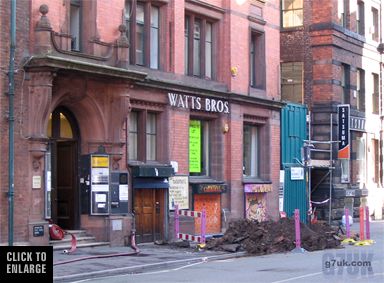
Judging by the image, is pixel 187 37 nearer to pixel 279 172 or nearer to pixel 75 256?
pixel 279 172

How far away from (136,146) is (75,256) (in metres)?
5.36

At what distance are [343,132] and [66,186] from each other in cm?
1600

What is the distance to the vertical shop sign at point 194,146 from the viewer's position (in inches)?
995

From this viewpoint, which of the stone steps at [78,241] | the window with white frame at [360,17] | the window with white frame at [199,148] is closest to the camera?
the stone steps at [78,241]

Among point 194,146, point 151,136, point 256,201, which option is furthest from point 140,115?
point 256,201

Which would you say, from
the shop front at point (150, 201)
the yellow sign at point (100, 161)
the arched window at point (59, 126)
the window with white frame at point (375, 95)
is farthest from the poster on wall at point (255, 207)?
the window with white frame at point (375, 95)

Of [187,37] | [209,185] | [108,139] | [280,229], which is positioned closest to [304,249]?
[280,229]

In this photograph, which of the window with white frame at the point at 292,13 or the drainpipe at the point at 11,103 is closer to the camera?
the drainpipe at the point at 11,103

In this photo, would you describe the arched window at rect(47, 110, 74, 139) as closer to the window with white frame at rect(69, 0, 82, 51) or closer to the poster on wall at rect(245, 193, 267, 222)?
the window with white frame at rect(69, 0, 82, 51)

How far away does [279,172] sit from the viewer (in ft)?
97.3

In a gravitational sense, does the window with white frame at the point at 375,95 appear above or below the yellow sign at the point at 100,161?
above
